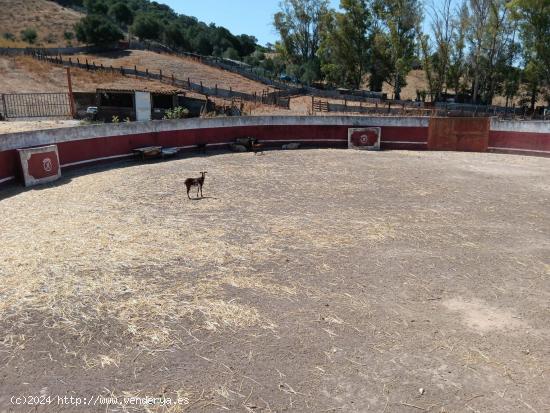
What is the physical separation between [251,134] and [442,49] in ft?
115

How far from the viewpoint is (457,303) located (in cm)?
A: 801

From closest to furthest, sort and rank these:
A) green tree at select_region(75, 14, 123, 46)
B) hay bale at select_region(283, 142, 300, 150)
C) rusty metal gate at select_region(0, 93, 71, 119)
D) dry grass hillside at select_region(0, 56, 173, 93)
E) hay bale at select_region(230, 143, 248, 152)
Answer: hay bale at select_region(230, 143, 248, 152) → hay bale at select_region(283, 142, 300, 150) → rusty metal gate at select_region(0, 93, 71, 119) → dry grass hillside at select_region(0, 56, 173, 93) → green tree at select_region(75, 14, 123, 46)

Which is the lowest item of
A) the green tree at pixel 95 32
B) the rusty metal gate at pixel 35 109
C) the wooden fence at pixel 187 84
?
the rusty metal gate at pixel 35 109

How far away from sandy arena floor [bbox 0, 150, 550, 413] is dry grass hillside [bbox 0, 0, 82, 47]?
8206 cm

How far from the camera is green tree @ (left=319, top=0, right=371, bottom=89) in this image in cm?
5853

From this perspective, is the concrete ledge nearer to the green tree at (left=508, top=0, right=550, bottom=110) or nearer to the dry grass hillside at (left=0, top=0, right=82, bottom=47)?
the green tree at (left=508, top=0, right=550, bottom=110)

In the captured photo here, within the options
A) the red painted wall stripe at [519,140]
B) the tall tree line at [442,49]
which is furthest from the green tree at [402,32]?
the red painted wall stripe at [519,140]

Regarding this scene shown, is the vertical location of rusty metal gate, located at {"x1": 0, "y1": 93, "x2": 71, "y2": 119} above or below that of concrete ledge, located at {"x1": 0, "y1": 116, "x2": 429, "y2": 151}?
above

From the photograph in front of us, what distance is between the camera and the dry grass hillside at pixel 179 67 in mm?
60781

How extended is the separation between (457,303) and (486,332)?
0.93 m

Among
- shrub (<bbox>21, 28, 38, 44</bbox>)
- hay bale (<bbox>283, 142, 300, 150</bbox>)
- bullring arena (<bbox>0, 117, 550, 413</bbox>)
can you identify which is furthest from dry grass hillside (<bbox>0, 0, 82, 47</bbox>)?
bullring arena (<bbox>0, 117, 550, 413</bbox>)

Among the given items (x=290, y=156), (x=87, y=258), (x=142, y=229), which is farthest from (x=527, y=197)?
(x=87, y=258)

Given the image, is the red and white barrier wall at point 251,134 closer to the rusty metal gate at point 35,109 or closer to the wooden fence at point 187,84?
the rusty metal gate at point 35,109

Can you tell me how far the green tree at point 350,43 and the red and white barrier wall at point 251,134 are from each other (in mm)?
37505
